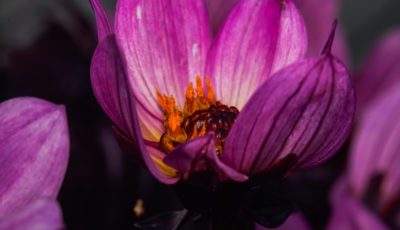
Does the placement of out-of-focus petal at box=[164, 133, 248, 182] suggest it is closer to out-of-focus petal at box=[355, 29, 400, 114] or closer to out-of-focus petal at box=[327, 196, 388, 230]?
out-of-focus petal at box=[327, 196, 388, 230]

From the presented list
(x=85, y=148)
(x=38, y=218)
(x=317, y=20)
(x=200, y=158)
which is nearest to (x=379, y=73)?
(x=317, y=20)

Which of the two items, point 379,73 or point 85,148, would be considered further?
point 379,73

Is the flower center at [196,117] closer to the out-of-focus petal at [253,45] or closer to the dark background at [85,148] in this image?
the out-of-focus petal at [253,45]


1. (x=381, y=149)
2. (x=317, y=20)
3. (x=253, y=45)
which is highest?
(x=253, y=45)

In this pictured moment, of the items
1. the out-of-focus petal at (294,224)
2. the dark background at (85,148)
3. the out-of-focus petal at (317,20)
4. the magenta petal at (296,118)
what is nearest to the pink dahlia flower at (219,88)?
the magenta petal at (296,118)

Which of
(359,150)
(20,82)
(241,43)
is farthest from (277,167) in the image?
(20,82)

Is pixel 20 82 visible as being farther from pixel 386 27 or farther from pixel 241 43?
pixel 386 27

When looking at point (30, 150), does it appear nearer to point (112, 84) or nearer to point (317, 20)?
point (112, 84)
